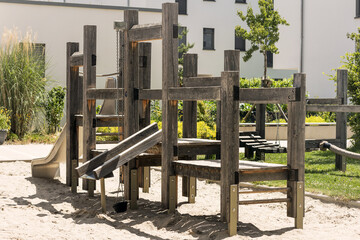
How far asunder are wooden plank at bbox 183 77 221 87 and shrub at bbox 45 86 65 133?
9.51 m

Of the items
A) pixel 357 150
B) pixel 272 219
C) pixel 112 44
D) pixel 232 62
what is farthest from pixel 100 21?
pixel 272 219

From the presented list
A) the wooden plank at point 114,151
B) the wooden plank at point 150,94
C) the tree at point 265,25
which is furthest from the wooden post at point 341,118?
the tree at point 265,25

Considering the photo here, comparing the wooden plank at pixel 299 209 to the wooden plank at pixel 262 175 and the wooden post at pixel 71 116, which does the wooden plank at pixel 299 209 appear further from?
the wooden post at pixel 71 116

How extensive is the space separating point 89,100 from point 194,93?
2.28 meters

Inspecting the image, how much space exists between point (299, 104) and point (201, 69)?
1090 inches

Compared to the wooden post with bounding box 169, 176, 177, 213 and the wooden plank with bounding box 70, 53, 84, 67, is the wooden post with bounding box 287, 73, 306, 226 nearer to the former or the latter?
the wooden post with bounding box 169, 176, 177, 213

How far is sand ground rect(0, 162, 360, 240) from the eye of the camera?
21.2 feet

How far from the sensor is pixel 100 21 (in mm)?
21422

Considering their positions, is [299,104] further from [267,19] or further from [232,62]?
[267,19]

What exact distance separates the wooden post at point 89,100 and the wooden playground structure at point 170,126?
1 cm

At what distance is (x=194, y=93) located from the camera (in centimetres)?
723

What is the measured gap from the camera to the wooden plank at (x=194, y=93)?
22.5ft

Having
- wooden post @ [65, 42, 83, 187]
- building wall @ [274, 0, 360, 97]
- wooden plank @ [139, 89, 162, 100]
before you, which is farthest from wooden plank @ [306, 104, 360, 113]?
building wall @ [274, 0, 360, 97]

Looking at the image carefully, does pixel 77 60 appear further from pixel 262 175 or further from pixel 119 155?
pixel 262 175
